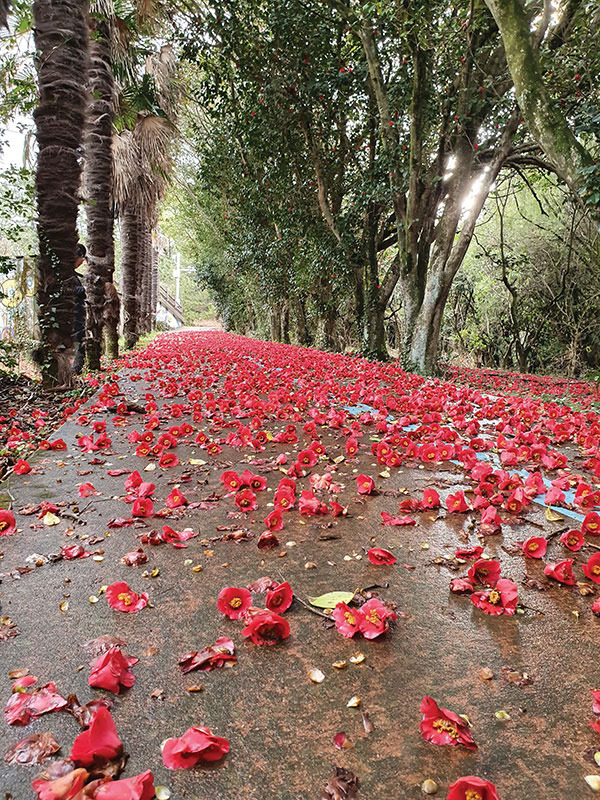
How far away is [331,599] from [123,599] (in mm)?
703

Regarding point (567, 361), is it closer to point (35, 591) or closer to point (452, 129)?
point (452, 129)

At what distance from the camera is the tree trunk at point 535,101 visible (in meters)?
4.58

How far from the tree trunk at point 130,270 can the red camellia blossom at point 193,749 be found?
13.9 metres

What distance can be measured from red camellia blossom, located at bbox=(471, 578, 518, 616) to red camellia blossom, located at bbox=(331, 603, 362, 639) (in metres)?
0.44

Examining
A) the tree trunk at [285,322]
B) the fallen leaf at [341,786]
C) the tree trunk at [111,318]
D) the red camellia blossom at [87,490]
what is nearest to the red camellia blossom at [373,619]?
the fallen leaf at [341,786]

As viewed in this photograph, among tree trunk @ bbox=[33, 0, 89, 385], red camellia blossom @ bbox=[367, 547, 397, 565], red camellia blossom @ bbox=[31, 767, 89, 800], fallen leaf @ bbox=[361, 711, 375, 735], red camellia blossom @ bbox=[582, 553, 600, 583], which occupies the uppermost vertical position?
tree trunk @ bbox=[33, 0, 89, 385]

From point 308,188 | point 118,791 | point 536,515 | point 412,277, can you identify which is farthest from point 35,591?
point 308,188

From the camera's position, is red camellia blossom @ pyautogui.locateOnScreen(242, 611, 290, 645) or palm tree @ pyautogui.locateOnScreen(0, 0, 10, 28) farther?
palm tree @ pyautogui.locateOnScreen(0, 0, 10, 28)

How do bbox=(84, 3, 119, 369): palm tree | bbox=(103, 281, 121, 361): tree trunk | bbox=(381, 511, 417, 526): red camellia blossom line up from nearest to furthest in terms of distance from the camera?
bbox=(381, 511, 417, 526): red camellia blossom, bbox=(84, 3, 119, 369): palm tree, bbox=(103, 281, 121, 361): tree trunk

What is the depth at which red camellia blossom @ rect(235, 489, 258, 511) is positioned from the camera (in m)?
2.39

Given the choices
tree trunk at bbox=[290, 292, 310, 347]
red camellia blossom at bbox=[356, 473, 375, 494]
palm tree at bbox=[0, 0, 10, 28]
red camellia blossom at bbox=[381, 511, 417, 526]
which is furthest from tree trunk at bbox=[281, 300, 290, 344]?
red camellia blossom at bbox=[381, 511, 417, 526]

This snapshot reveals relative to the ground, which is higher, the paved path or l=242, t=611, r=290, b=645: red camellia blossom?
l=242, t=611, r=290, b=645: red camellia blossom

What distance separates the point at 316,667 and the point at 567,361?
13.7 m

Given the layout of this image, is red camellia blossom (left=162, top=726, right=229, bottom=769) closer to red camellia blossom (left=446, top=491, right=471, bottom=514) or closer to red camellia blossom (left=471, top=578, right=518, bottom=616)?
red camellia blossom (left=471, top=578, right=518, bottom=616)
